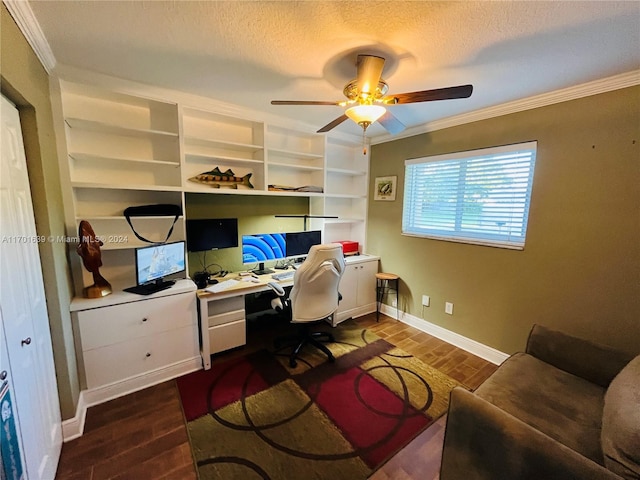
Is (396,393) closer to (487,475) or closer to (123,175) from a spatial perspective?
(487,475)

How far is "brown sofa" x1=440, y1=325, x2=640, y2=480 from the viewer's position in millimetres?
956

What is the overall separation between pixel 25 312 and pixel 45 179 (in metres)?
0.76

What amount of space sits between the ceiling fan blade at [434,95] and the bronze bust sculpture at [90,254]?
2.27m

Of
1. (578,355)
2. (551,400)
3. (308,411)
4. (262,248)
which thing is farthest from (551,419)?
(262,248)

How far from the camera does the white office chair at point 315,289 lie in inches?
87.6

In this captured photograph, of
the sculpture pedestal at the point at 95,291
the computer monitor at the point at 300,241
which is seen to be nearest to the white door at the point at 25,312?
the sculpture pedestal at the point at 95,291

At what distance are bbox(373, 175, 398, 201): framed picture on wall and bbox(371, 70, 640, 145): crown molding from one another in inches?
23.2

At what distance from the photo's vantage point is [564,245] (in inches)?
84.4

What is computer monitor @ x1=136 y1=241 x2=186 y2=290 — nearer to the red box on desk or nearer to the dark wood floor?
the dark wood floor

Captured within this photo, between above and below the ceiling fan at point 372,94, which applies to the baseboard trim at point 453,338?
below

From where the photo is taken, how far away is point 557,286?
2.19m

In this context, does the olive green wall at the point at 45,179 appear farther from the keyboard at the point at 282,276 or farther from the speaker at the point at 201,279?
the keyboard at the point at 282,276

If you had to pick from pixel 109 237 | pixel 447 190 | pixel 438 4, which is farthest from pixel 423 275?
pixel 109 237

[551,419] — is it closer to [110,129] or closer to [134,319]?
[134,319]
